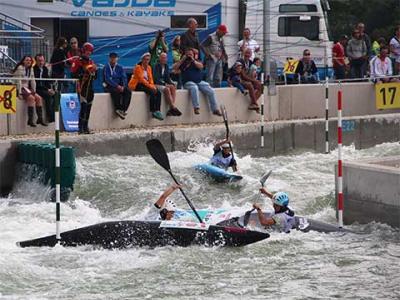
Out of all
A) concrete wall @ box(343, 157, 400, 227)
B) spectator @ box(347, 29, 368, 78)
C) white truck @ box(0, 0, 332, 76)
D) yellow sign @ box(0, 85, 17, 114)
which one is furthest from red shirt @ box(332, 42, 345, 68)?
concrete wall @ box(343, 157, 400, 227)

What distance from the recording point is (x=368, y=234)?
45.2ft

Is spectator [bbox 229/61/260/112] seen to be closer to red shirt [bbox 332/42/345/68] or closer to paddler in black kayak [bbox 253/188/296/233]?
red shirt [bbox 332/42/345/68]

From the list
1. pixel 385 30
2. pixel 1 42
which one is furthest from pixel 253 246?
pixel 385 30

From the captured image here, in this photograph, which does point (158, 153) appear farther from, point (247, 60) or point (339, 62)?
point (339, 62)

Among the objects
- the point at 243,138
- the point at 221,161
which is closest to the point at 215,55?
the point at 243,138

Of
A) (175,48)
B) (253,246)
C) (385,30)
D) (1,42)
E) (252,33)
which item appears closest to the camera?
(253,246)

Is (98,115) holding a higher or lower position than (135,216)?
higher

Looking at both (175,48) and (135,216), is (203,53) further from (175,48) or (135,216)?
(135,216)

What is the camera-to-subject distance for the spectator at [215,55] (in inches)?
878

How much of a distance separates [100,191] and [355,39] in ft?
31.4

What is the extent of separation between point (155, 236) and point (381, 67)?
11923mm

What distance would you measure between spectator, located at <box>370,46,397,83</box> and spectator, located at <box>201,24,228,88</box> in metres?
3.46

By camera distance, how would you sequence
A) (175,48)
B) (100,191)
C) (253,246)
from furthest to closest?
1. (175,48)
2. (100,191)
3. (253,246)

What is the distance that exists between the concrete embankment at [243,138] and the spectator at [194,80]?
58 centimetres
